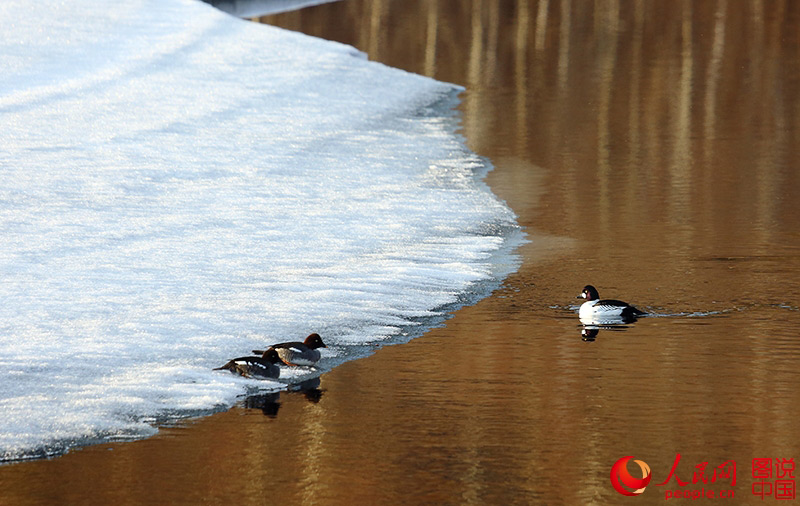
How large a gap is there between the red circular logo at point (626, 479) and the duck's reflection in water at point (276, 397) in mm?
1624

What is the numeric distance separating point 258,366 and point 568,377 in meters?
1.55

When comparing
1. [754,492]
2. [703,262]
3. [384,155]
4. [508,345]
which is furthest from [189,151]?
[754,492]

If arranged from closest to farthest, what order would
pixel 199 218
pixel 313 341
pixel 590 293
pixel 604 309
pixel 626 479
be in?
pixel 626 479, pixel 313 341, pixel 604 309, pixel 590 293, pixel 199 218

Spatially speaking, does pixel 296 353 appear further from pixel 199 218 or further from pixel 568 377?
pixel 199 218

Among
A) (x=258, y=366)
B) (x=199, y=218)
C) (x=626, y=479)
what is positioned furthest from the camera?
(x=199, y=218)

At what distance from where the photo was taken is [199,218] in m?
11.2

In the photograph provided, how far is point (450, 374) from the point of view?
712 centimetres

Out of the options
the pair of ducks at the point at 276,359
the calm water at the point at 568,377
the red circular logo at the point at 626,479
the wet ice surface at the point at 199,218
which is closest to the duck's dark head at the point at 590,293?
the calm water at the point at 568,377

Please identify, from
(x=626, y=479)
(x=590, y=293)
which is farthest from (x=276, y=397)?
(x=590, y=293)

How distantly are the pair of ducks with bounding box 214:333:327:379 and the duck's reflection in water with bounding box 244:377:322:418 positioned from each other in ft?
0.38

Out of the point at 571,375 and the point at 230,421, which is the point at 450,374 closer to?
the point at 571,375

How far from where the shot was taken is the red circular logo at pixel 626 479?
5480 millimetres

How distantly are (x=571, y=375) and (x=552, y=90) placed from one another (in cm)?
1433

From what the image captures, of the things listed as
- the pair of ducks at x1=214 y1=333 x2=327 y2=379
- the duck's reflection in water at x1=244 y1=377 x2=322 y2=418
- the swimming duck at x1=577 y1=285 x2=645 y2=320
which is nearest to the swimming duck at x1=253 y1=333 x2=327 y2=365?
the pair of ducks at x1=214 y1=333 x2=327 y2=379
